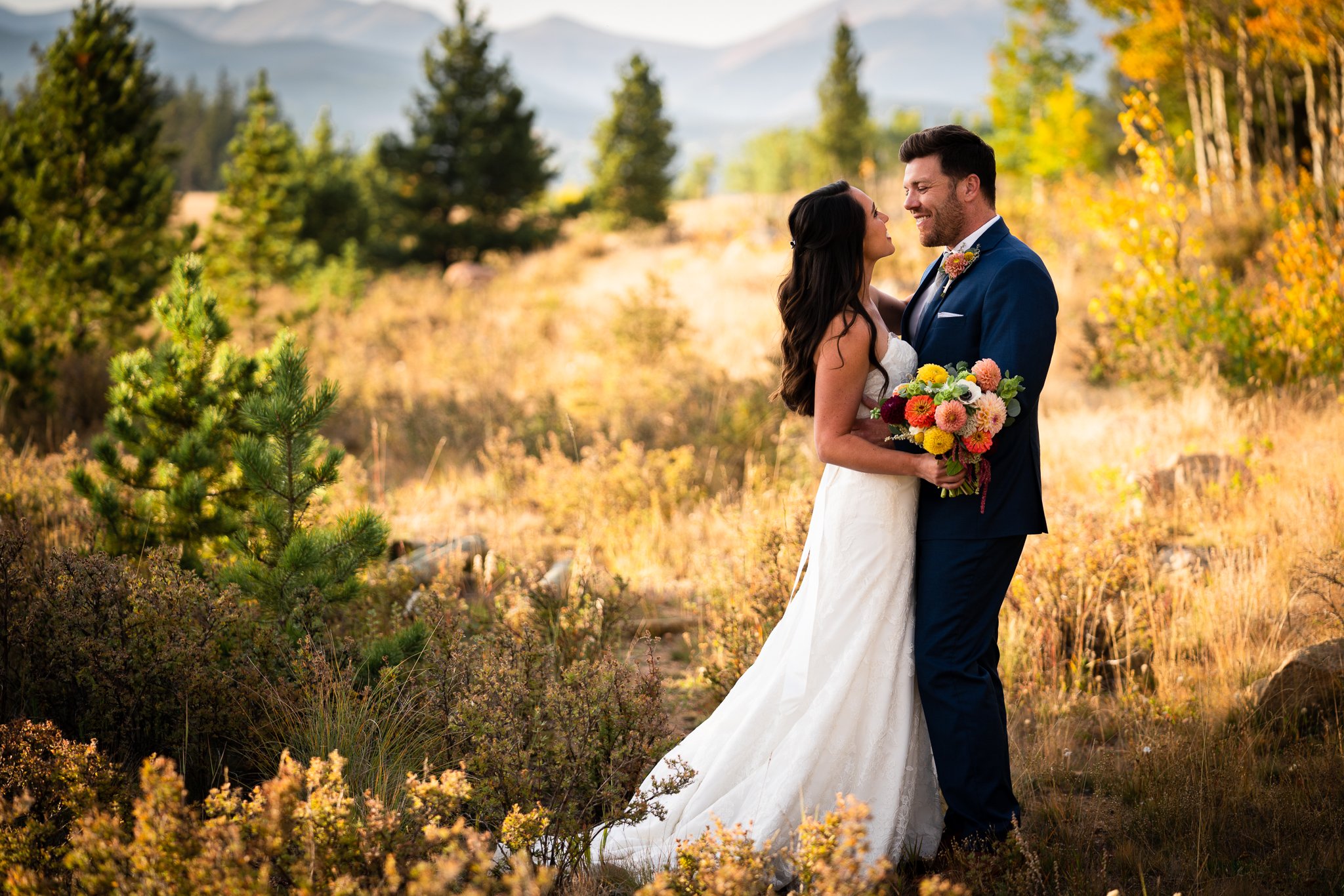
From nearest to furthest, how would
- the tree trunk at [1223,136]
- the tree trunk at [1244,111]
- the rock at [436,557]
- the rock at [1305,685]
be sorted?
1. the rock at [1305,685]
2. the rock at [436,557]
3. the tree trunk at [1244,111]
4. the tree trunk at [1223,136]

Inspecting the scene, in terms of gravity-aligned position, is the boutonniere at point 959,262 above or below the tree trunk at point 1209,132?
below

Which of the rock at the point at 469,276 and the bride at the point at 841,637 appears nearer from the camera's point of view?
the bride at the point at 841,637

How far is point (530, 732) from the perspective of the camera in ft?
9.21

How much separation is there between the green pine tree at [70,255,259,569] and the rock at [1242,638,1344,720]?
14.9 feet

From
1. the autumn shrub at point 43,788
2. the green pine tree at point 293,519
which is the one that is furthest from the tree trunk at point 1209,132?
the autumn shrub at point 43,788

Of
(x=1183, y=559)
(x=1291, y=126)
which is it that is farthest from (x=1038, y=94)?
(x=1183, y=559)

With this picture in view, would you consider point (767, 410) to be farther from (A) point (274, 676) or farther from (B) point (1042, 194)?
(B) point (1042, 194)

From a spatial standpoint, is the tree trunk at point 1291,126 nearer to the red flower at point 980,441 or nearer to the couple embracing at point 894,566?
the couple embracing at point 894,566

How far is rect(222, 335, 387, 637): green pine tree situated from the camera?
3676 mm

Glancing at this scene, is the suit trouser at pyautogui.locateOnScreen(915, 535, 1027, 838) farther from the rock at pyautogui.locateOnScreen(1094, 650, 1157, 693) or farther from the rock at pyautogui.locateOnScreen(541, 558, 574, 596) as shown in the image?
the rock at pyautogui.locateOnScreen(541, 558, 574, 596)

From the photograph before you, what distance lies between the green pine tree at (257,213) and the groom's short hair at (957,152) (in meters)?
17.9

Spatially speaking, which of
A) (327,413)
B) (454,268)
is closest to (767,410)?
(327,413)

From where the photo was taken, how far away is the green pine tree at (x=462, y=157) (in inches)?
926

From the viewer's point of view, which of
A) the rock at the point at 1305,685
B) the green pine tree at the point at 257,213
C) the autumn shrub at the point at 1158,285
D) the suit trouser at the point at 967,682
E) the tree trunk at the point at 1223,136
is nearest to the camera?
the suit trouser at the point at 967,682
